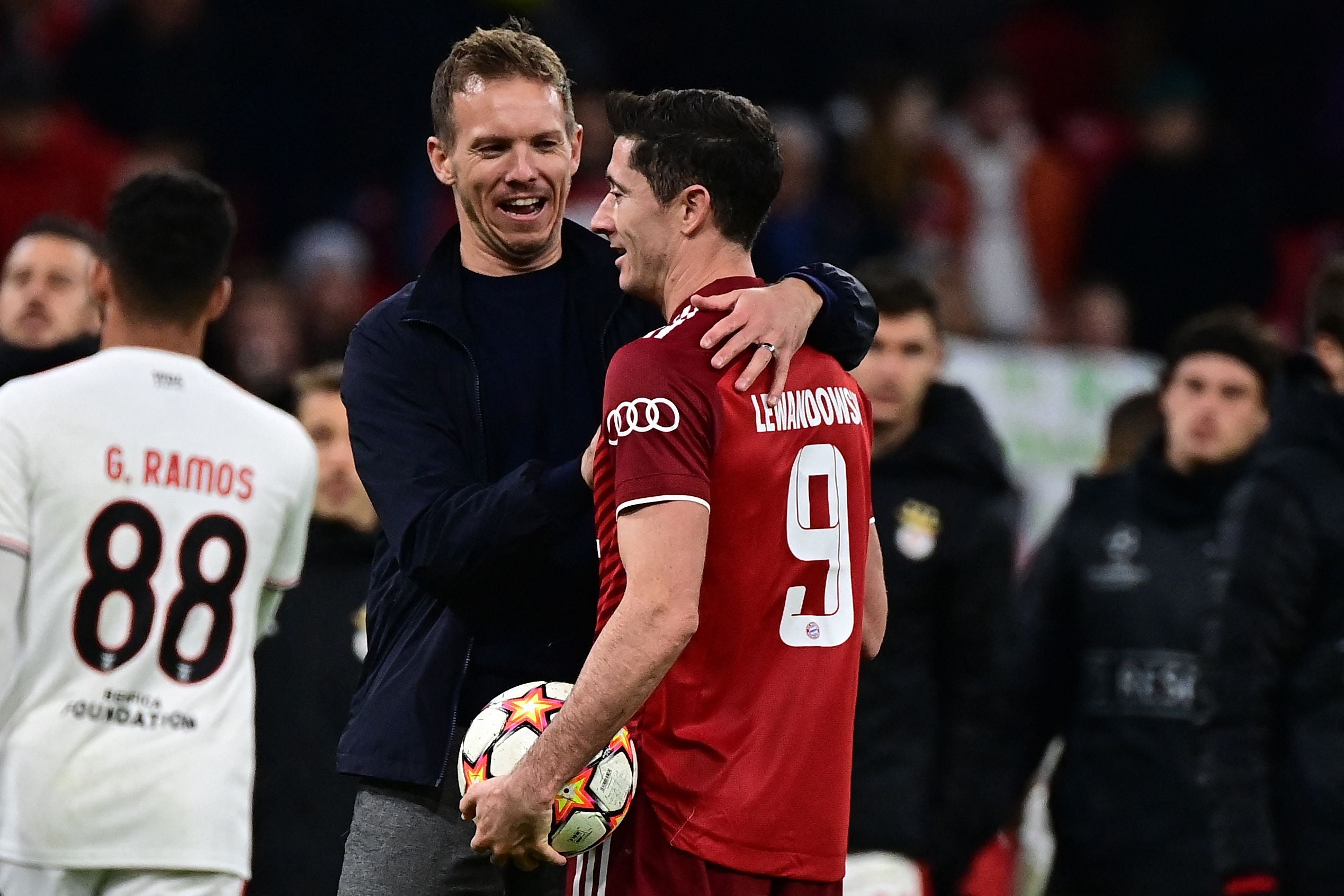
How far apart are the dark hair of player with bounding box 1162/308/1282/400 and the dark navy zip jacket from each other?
332 centimetres

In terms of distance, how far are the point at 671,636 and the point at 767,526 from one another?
0.30m

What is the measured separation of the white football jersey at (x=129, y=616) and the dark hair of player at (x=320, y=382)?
215 centimetres

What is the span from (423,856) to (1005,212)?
924cm

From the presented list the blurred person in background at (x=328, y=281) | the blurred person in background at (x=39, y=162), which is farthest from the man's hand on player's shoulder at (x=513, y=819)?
the blurred person in background at (x=39, y=162)

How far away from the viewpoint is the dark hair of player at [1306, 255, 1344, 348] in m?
5.68

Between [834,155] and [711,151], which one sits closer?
[711,151]

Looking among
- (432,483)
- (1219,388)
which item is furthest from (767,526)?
(1219,388)

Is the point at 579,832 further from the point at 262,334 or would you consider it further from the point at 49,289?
the point at 262,334

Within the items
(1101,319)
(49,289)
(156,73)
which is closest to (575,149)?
(49,289)

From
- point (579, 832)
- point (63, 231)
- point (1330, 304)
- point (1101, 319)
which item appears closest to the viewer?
point (579, 832)

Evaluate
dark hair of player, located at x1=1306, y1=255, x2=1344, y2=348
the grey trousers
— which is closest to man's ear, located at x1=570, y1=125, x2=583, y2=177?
the grey trousers

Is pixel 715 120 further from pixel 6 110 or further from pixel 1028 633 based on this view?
pixel 6 110

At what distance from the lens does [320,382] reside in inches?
278

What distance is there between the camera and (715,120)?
378 cm
